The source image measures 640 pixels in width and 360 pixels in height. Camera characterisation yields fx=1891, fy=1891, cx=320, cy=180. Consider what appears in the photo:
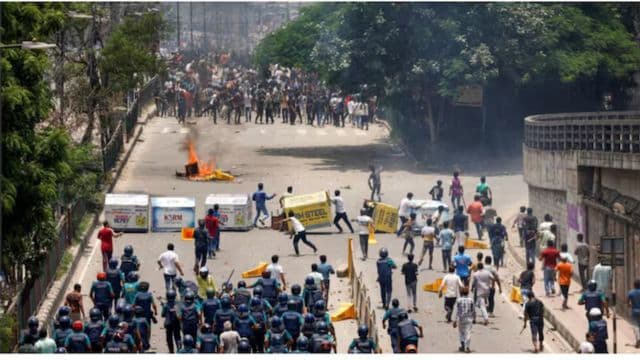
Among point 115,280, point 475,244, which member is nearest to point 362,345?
point 115,280

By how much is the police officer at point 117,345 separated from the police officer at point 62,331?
0.72 meters

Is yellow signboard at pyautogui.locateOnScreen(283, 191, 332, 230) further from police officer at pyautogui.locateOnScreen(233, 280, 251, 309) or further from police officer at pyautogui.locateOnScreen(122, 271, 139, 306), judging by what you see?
police officer at pyautogui.locateOnScreen(233, 280, 251, 309)

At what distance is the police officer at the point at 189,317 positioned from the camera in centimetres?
2727

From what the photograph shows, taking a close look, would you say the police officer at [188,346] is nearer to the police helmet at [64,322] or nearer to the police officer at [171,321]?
the police helmet at [64,322]

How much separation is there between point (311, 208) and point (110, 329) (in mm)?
13090

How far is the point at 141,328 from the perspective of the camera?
26578 millimetres

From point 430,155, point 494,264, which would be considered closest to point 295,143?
point 430,155

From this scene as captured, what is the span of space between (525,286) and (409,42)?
19623mm

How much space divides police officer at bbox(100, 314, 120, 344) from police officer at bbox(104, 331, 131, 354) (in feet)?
1.35

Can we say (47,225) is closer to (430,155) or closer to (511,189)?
(511,189)

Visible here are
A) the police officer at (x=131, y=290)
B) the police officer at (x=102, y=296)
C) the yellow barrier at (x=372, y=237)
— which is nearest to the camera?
the police officer at (x=102, y=296)

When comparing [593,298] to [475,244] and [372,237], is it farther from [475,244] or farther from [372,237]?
[372,237]

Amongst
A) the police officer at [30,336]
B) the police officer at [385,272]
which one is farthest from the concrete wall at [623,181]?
the police officer at [30,336]

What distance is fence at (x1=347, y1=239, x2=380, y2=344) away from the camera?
2695 cm
